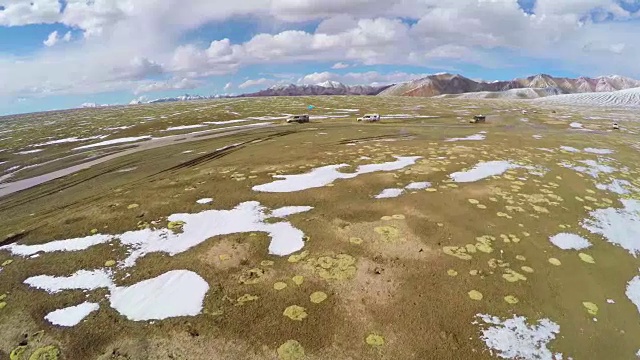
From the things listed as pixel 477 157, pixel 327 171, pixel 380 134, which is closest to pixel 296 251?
pixel 327 171

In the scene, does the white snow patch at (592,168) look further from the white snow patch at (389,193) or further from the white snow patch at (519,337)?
the white snow patch at (519,337)

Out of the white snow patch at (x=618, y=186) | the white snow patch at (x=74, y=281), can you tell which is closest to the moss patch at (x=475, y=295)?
the white snow patch at (x=74, y=281)

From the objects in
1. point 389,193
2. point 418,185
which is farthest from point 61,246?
point 418,185

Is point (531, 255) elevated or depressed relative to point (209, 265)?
depressed

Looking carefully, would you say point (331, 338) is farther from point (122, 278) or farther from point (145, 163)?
point (145, 163)

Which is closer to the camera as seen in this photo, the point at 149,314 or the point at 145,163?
the point at 149,314

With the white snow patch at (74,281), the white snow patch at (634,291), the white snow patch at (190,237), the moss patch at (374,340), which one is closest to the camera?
the moss patch at (374,340)

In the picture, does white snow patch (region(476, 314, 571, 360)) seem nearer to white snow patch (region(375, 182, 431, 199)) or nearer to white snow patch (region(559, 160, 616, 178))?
white snow patch (region(375, 182, 431, 199))
